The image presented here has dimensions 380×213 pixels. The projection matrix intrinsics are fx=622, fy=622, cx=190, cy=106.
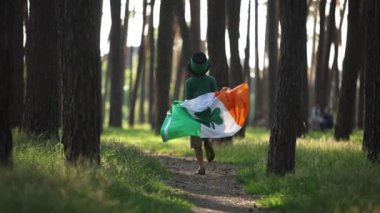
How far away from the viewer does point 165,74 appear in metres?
23.8

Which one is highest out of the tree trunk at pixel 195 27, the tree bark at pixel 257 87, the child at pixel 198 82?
the tree trunk at pixel 195 27

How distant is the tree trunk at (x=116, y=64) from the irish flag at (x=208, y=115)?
1557 cm

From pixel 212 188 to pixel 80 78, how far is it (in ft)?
10.8

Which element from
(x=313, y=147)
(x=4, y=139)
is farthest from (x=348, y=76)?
(x=4, y=139)

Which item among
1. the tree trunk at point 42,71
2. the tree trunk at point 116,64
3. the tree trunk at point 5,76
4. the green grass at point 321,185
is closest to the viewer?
the tree trunk at point 5,76

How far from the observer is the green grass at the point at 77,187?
242 inches

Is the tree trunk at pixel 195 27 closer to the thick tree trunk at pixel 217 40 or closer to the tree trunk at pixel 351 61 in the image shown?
the tree trunk at pixel 351 61

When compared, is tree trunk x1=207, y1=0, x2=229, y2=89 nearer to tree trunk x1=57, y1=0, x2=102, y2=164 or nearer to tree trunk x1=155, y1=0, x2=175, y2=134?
tree trunk x1=155, y1=0, x2=175, y2=134

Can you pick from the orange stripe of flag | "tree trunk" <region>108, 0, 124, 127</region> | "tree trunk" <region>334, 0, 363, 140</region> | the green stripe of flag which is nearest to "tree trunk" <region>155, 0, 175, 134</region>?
"tree trunk" <region>108, 0, 124, 127</region>

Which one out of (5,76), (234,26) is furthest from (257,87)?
→ (5,76)

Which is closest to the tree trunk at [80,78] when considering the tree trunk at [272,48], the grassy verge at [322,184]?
the grassy verge at [322,184]

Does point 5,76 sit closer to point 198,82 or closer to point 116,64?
point 198,82

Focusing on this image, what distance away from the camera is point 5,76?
24.8 ft

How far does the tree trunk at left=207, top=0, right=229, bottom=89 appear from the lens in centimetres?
1752
